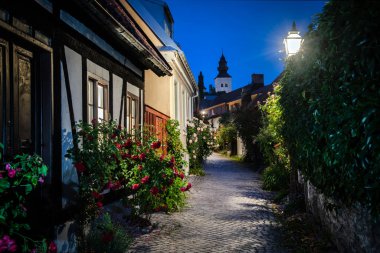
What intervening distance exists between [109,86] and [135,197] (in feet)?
6.73

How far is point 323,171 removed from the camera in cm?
456

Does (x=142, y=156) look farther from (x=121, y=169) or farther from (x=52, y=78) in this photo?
(x=52, y=78)

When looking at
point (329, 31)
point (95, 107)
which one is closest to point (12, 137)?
point (95, 107)

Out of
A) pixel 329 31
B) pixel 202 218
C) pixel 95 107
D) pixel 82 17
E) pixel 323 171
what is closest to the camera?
pixel 329 31

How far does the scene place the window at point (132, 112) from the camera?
797 cm

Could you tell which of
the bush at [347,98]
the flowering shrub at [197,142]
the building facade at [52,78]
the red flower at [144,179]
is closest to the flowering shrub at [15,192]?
the building facade at [52,78]

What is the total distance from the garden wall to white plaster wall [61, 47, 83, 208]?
10.9 feet

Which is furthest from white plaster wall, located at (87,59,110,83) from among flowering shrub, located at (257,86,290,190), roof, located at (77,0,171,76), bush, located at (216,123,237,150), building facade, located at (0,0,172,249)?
bush, located at (216,123,237,150)

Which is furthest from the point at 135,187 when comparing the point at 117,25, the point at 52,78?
the point at 117,25

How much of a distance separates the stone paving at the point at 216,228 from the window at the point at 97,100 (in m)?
2.11

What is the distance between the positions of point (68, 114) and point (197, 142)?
1334cm

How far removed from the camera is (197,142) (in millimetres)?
18188

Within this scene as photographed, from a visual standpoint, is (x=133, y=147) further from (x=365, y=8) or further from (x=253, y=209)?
(x=365, y=8)

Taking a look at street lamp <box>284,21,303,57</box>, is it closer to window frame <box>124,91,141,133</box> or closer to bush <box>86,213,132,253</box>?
window frame <box>124,91,141,133</box>
